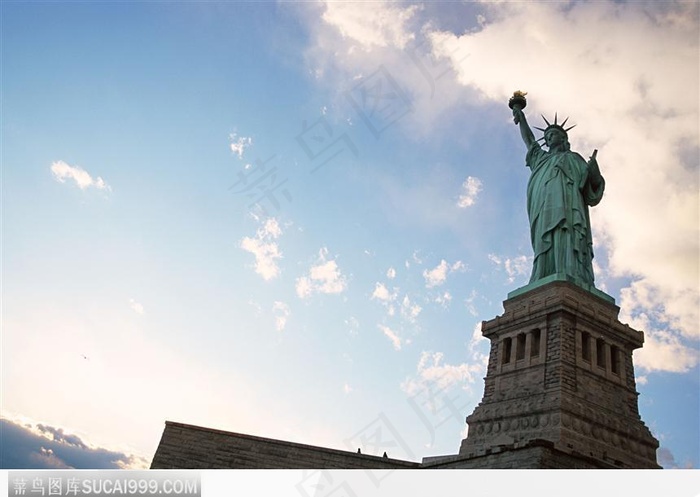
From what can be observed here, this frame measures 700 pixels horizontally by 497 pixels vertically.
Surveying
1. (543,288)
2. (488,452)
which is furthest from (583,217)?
(488,452)

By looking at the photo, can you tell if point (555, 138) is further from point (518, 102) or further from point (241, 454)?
point (241, 454)

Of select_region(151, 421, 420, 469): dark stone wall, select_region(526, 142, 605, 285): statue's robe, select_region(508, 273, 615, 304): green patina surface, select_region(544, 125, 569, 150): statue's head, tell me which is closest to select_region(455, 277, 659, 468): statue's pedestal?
select_region(508, 273, 615, 304): green patina surface

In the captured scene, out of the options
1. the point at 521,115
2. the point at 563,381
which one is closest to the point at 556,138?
the point at 521,115

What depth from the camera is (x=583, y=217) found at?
80.3 feet

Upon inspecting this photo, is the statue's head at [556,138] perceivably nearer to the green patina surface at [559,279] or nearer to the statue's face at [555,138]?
the statue's face at [555,138]

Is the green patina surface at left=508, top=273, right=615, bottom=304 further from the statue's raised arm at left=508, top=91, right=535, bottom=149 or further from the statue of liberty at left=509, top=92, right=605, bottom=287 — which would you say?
the statue's raised arm at left=508, top=91, right=535, bottom=149

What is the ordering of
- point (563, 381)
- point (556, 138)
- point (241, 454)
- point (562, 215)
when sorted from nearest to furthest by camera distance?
1. point (563, 381)
2. point (241, 454)
3. point (562, 215)
4. point (556, 138)

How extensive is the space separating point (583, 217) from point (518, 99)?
7730 millimetres

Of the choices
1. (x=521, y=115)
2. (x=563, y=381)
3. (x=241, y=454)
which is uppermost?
(x=521, y=115)

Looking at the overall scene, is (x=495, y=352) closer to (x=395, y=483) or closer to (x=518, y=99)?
(x=395, y=483)

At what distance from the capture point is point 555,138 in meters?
26.7

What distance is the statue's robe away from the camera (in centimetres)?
2342

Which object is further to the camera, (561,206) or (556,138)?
(556,138)

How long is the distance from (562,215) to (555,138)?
4.64 m
